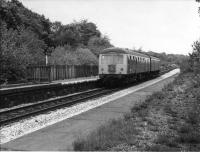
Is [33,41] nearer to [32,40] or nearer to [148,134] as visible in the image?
[32,40]

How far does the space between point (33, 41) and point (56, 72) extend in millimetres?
6319

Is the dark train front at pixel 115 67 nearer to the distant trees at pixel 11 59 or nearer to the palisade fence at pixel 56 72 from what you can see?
the palisade fence at pixel 56 72

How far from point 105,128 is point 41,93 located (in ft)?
35.0

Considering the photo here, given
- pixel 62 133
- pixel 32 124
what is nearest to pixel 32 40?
pixel 32 124

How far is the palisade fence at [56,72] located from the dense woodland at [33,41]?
1.03 m

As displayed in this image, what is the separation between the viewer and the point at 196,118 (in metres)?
9.98

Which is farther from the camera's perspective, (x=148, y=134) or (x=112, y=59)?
(x=112, y=59)

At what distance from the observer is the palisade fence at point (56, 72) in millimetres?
29352

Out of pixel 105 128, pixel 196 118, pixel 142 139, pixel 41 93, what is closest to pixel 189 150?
pixel 142 139

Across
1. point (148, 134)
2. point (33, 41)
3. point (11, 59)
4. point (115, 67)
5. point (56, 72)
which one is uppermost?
point (33, 41)

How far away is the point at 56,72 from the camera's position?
32.8m

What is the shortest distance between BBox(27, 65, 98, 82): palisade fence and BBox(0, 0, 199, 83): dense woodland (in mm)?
1027

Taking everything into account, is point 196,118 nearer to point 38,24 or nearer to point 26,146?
point 26,146

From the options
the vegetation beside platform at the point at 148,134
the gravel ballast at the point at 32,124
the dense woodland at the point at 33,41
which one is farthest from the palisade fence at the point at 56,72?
the vegetation beside platform at the point at 148,134
